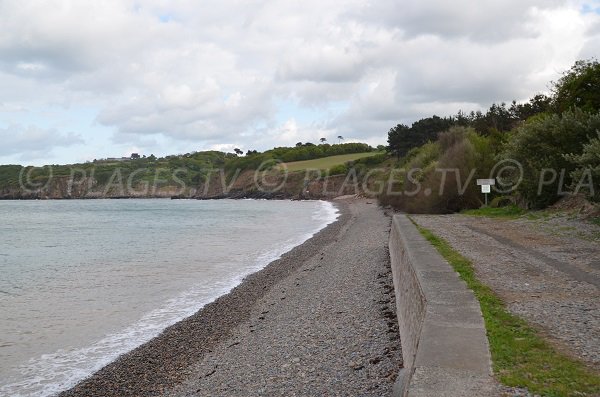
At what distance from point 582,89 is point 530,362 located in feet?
94.4

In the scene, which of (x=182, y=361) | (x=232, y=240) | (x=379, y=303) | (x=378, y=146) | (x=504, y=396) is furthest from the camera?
(x=378, y=146)

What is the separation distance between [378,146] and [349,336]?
154 metres

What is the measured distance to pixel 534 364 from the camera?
5289 millimetres

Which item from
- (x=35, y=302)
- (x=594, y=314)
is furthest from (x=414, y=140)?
(x=594, y=314)

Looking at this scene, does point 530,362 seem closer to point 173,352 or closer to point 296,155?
point 173,352

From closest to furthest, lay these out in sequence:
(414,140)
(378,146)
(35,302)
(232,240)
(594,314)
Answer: (594,314) < (35,302) < (232,240) < (414,140) < (378,146)

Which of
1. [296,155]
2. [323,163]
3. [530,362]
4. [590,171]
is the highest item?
[296,155]

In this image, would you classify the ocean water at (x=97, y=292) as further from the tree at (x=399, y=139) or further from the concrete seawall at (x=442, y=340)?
the tree at (x=399, y=139)

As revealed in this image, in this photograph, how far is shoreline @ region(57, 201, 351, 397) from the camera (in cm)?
938

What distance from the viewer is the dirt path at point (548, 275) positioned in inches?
259

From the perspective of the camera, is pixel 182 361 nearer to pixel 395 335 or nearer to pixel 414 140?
pixel 395 335

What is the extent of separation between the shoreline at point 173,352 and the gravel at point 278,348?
0.02 meters

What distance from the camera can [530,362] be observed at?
17.5 feet

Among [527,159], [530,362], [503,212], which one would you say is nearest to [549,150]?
[527,159]
